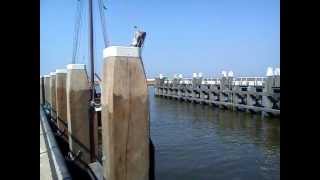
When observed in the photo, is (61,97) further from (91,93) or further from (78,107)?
(78,107)

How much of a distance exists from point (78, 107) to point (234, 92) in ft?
76.1

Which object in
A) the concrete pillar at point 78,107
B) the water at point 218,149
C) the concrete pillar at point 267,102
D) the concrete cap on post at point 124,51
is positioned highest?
the concrete cap on post at point 124,51

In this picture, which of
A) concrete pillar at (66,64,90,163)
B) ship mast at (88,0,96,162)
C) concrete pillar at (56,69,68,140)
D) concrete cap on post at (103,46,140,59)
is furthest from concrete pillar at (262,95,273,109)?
concrete cap on post at (103,46,140,59)

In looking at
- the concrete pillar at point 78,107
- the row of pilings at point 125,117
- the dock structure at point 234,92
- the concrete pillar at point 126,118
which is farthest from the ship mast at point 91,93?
the dock structure at point 234,92

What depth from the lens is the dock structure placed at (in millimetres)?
24141

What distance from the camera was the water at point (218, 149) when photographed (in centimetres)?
1117

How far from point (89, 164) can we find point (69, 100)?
4.42 ft

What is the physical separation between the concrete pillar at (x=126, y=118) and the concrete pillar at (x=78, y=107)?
359cm

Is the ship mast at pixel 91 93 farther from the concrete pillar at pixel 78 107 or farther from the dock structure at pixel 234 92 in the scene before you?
the dock structure at pixel 234 92

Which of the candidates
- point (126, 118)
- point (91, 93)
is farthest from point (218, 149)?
point (126, 118)

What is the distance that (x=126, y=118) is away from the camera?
389cm

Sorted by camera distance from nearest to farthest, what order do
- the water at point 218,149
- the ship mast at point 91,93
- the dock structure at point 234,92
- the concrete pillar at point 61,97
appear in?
the ship mast at point 91,93, the concrete pillar at point 61,97, the water at point 218,149, the dock structure at point 234,92
